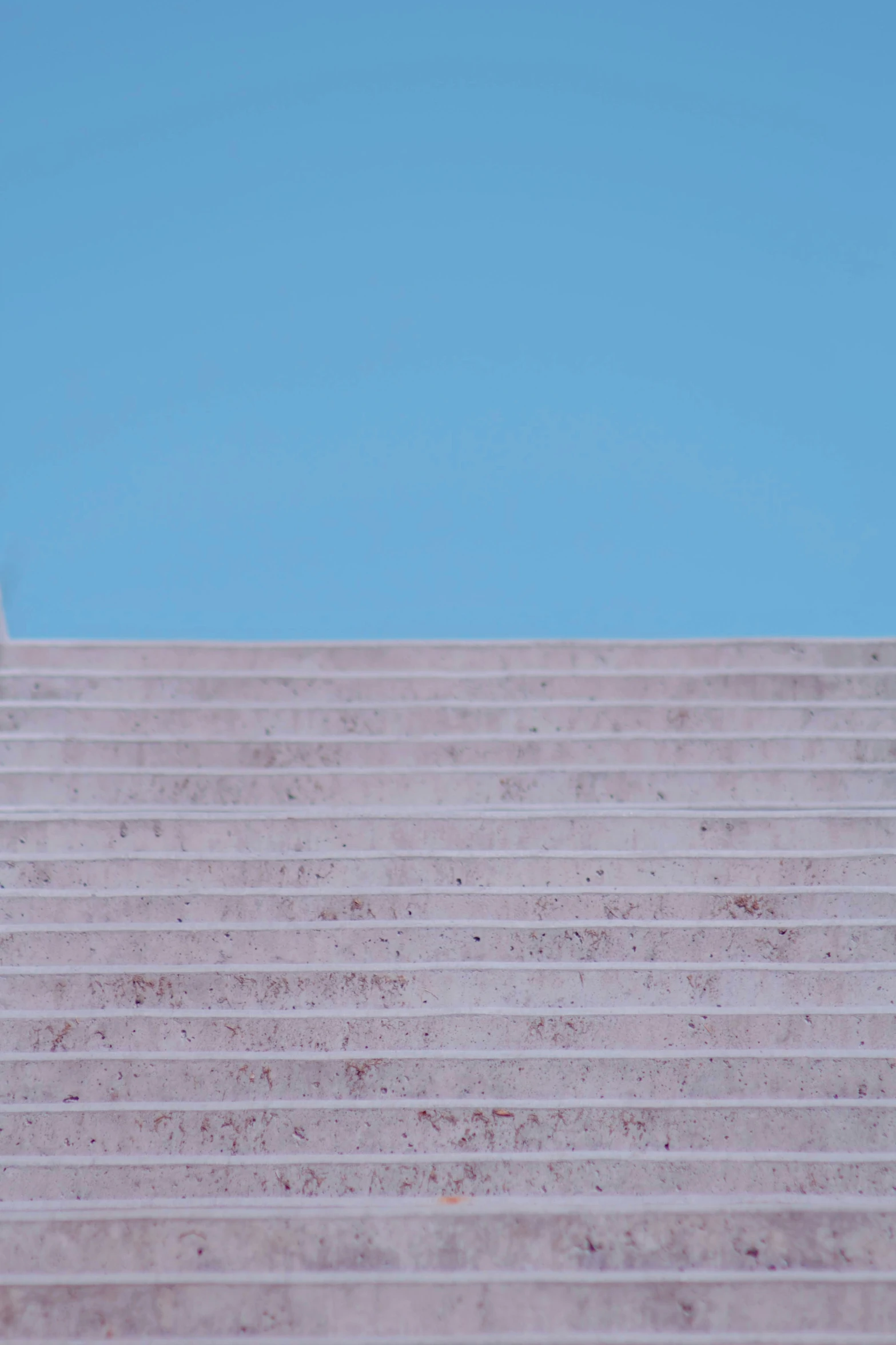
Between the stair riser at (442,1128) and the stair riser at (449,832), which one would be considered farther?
the stair riser at (449,832)

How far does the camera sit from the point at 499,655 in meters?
4.21

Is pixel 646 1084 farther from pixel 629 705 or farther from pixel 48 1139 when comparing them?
pixel 48 1139

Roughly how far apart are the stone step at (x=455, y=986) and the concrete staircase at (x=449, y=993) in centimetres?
1

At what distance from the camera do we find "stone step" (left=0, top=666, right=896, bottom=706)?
4113 mm

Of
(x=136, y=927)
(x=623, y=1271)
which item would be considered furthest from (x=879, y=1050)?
(x=136, y=927)

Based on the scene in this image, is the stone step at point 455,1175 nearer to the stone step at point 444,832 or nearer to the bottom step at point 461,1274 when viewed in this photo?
the bottom step at point 461,1274

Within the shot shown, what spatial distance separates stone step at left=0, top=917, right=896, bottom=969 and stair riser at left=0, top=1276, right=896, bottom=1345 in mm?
922

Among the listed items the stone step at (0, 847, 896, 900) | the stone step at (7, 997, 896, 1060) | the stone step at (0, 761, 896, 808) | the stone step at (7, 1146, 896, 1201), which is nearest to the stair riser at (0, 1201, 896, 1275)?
the stone step at (7, 1146, 896, 1201)

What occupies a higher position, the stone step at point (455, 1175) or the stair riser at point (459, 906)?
the stair riser at point (459, 906)

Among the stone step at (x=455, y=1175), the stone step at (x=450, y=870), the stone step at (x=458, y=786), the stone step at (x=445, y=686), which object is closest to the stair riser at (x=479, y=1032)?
the stone step at (x=455, y=1175)

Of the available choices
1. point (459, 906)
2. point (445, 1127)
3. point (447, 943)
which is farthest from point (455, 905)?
point (445, 1127)

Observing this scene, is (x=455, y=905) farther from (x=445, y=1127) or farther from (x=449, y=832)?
(x=445, y=1127)

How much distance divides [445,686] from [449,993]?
1.26 m

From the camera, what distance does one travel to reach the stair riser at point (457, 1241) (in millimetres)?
2746
